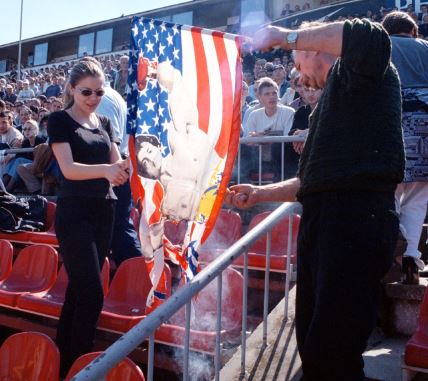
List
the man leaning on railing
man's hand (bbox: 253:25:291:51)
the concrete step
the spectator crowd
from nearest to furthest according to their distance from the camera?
the man leaning on railing → man's hand (bbox: 253:25:291:51) → the concrete step → the spectator crowd

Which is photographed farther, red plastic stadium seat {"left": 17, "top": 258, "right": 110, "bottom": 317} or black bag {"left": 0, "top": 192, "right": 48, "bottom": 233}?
black bag {"left": 0, "top": 192, "right": 48, "bottom": 233}

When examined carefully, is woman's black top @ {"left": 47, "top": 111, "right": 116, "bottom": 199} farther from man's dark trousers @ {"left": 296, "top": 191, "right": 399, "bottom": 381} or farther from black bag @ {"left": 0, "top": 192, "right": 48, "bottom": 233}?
black bag @ {"left": 0, "top": 192, "right": 48, "bottom": 233}

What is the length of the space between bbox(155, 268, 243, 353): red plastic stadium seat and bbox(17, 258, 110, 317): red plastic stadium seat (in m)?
0.88

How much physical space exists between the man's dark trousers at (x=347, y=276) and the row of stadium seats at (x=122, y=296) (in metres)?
1.28

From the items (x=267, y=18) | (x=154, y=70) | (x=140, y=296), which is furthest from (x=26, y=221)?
(x=267, y=18)

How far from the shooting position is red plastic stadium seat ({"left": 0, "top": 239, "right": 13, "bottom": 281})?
5.18 meters

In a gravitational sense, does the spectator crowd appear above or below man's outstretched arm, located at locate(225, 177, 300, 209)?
above

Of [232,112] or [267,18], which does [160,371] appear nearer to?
[232,112]

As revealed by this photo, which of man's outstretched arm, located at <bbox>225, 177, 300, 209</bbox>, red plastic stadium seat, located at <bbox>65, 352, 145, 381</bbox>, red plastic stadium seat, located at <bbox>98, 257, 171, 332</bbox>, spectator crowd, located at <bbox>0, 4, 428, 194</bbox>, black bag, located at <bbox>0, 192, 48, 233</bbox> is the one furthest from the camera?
black bag, located at <bbox>0, 192, 48, 233</bbox>

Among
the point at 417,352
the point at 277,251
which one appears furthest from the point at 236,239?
the point at 417,352

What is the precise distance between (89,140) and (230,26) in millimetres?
16786

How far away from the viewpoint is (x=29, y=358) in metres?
3.02

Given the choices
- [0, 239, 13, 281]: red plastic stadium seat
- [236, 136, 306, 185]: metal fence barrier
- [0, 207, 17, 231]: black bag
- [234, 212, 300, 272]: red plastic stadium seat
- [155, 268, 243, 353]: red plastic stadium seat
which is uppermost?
[236, 136, 306, 185]: metal fence barrier

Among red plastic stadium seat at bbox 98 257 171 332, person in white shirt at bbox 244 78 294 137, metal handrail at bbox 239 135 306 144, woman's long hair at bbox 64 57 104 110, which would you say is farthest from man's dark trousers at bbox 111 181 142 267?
person in white shirt at bbox 244 78 294 137
